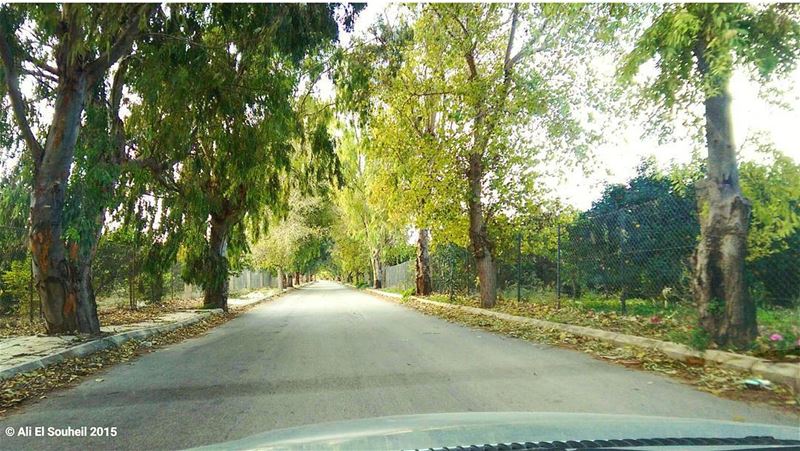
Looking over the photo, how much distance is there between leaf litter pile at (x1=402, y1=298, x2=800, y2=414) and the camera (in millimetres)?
6048

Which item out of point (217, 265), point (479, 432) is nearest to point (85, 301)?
point (217, 265)

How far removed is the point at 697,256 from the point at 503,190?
9.52 meters

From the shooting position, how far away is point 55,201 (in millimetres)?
10609

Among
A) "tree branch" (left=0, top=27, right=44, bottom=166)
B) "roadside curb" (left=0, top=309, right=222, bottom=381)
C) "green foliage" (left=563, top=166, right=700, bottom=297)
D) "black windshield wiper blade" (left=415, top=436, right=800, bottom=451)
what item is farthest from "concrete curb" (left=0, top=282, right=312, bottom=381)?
"green foliage" (left=563, top=166, right=700, bottom=297)

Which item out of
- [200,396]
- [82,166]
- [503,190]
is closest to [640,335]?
[200,396]

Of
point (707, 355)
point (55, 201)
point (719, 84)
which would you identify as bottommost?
point (707, 355)

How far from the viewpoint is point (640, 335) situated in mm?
9703

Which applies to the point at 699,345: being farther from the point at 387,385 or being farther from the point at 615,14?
the point at 615,14

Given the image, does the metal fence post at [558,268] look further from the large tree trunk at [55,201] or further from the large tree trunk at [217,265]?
the large tree trunk at [55,201]

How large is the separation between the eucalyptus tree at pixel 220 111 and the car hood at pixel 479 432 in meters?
7.56

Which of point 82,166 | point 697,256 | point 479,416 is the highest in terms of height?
point 82,166

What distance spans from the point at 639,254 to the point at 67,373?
402 inches

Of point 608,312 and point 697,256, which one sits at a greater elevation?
point 697,256

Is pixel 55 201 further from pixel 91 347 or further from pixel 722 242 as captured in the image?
pixel 722 242
